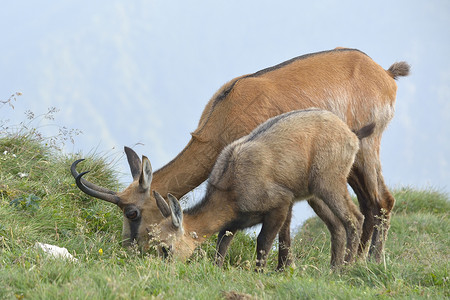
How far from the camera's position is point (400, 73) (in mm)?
9172

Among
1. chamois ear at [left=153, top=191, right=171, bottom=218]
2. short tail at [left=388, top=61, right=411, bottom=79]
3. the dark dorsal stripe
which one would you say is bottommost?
chamois ear at [left=153, top=191, right=171, bottom=218]

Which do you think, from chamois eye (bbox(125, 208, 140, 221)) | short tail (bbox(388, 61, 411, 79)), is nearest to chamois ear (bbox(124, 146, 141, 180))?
chamois eye (bbox(125, 208, 140, 221))

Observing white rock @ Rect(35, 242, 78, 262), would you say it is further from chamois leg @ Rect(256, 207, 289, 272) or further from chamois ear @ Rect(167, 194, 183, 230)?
chamois leg @ Rect(256, 207, 289, 272)

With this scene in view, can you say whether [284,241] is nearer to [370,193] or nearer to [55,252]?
[370,193]

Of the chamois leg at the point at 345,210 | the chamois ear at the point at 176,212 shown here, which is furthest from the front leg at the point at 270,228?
the chamois ear at the point at 176,212

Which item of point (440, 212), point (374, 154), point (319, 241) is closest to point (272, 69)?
point (374, 154)

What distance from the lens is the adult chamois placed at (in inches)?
279

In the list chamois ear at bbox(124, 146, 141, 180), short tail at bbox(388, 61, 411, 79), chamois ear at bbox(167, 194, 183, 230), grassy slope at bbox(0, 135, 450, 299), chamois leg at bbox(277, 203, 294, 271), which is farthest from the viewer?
short tail at bbox(388, 61, 411, 79)

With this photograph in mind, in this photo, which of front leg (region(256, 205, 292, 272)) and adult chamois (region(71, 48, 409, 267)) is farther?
adult chamois (region(71, 48, 409, 267))

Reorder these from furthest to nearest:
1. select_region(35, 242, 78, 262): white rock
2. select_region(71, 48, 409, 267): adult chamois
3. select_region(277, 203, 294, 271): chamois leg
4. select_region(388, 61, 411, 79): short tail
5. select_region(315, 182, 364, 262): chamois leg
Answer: select_region(388, 61, 411, 79): short tail → select_region(277, 203, 294, 271): chamois leg → select_region(71, 48, 409, 267): adult chamois → select_region(315, 182, 364, 262): chamois leg → select_region(35, 242, 78, 262): white rock

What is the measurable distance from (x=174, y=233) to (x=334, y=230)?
76.0 inches

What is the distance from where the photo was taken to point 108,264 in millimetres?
6082

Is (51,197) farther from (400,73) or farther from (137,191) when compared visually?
(400,73)

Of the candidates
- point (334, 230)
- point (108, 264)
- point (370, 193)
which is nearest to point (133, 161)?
point (108, 264)
